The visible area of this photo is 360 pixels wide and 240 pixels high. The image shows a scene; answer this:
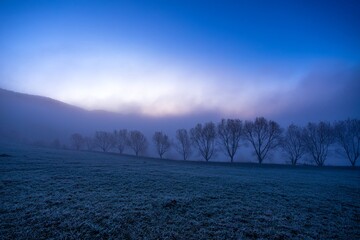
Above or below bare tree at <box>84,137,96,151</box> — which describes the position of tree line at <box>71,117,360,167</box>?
above

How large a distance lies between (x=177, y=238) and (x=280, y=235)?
4.97 metres

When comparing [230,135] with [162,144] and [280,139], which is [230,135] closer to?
[280,139]

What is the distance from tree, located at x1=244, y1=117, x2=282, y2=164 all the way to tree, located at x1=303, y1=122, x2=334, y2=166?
13.7 metres

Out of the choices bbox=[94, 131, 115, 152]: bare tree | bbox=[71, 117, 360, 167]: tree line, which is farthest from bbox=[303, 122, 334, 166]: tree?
bbox=[94, 131, 115, 152]: bare tree

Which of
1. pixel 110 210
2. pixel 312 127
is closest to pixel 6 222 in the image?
pixel 110 210

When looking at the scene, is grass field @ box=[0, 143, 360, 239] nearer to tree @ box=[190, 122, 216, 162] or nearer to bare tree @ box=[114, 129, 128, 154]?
tree @ box=[190, 122, 216, 162]

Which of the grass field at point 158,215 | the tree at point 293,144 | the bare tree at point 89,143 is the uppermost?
the tree at point 293,144

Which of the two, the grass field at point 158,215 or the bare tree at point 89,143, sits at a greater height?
the grass field at point 158,215

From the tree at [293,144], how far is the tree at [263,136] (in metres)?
5.47

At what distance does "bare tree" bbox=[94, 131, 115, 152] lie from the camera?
112469mm

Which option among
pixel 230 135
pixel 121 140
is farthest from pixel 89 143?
pixel 230 135

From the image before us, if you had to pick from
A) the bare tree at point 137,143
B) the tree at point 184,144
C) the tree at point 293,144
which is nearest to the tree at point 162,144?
the tree at point 184,144

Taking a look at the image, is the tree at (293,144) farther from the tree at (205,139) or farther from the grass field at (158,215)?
the grass field at (158,215)

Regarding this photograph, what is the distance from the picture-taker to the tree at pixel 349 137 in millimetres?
59969
